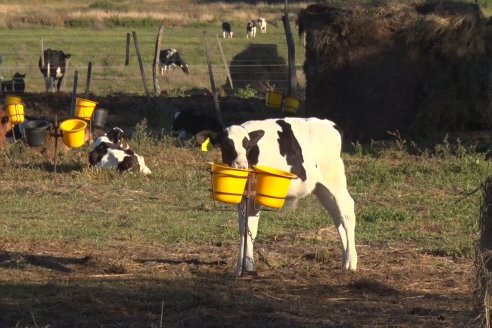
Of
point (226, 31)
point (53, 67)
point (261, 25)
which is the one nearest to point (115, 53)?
point (53, 67)

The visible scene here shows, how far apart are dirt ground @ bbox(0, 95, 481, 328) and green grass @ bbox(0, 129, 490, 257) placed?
22.8 inches

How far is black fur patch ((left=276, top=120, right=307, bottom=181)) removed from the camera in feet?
37.3

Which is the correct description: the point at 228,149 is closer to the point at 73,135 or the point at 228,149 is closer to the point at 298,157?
the point at 298,157

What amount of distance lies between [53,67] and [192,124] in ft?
38.0

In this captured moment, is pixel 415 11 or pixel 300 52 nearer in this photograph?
pixel 415 11

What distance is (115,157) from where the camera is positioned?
60.4 ft

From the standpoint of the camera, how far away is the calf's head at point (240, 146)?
1102 centimetres

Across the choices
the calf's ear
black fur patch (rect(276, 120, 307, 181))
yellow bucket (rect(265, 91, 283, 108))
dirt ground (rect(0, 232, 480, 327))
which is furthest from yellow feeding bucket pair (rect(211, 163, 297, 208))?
yellow bucket (rect(265, 91, 283, 108))

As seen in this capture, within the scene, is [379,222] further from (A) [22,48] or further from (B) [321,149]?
(A) [22,48]

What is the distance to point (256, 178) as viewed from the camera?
418 inches

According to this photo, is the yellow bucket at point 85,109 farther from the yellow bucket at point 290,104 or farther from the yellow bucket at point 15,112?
the yellow bucket at point 290,104

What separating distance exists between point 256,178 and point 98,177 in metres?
7.75

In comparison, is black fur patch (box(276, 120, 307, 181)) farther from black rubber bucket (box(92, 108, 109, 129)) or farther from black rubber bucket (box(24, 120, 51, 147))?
black rubber bucket (box(92, 108, 109, 129))

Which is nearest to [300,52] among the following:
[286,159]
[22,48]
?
[22,48]
